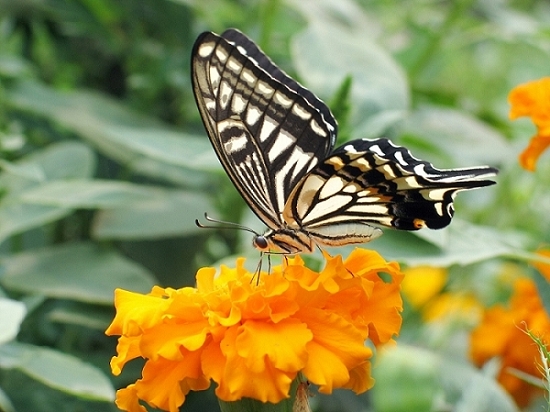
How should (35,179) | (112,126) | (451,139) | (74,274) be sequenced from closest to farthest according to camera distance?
1. (35,179)
2. (74,274)
3. (112,126)
4. (451,139)

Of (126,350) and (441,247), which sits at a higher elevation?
(441,247)

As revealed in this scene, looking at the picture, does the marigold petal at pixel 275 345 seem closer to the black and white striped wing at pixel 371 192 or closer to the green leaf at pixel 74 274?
the black and white striped wing at pixel 371 192

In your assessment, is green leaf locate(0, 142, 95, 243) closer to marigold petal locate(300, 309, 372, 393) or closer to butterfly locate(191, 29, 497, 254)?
butterfly locate(191, 29, 497, 254)

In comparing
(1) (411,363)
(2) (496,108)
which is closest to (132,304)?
(1) (411,363)

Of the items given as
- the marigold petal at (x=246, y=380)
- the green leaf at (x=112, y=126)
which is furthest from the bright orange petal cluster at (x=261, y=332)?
the green leaf at (x=112, y=126)

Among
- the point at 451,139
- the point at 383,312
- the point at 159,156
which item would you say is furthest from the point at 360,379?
the point at 451,139

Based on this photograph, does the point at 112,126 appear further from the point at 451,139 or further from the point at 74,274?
the point at 451,139

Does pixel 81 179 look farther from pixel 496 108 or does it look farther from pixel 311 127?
pixel 496 108
